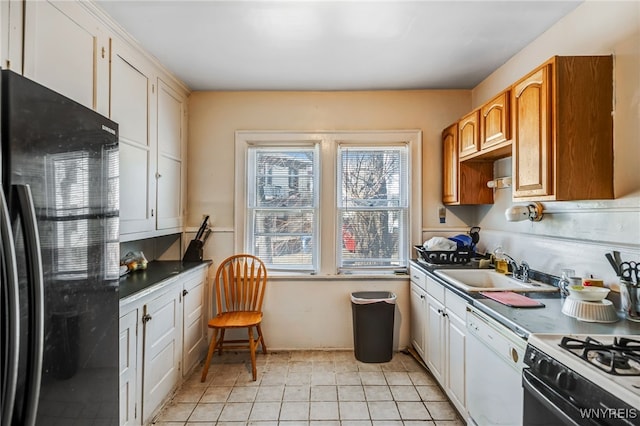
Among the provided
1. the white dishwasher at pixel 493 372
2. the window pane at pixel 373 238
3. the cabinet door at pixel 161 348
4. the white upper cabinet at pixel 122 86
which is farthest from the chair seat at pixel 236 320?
the white dishwasher at pixel 493 372

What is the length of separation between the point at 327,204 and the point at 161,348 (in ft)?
6.01

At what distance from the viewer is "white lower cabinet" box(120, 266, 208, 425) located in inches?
72.2

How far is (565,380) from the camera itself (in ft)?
3.42

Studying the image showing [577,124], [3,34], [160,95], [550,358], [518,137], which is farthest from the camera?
[160,95]

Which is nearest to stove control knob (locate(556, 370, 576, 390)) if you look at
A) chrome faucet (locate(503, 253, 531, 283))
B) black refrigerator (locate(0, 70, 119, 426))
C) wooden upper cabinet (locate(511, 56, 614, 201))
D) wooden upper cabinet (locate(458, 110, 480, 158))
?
wooden upper cabinet (locate(511, 56, 614, 201))

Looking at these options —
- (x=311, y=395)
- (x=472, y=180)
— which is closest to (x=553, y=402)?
(x=311, y=395)

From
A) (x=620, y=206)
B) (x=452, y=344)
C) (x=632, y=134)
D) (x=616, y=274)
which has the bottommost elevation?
(x=452, y=344)

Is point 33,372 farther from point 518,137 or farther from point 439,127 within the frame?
point 439,127

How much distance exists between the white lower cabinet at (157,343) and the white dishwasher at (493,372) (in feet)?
6.18

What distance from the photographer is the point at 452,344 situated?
216cm

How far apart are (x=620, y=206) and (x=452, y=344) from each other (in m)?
1.22

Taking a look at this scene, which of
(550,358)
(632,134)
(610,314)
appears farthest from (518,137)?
Answer: (550,358)

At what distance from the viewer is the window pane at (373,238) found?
3.29 meters

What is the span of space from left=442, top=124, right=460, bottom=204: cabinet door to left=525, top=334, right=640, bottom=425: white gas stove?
6.04 ft
